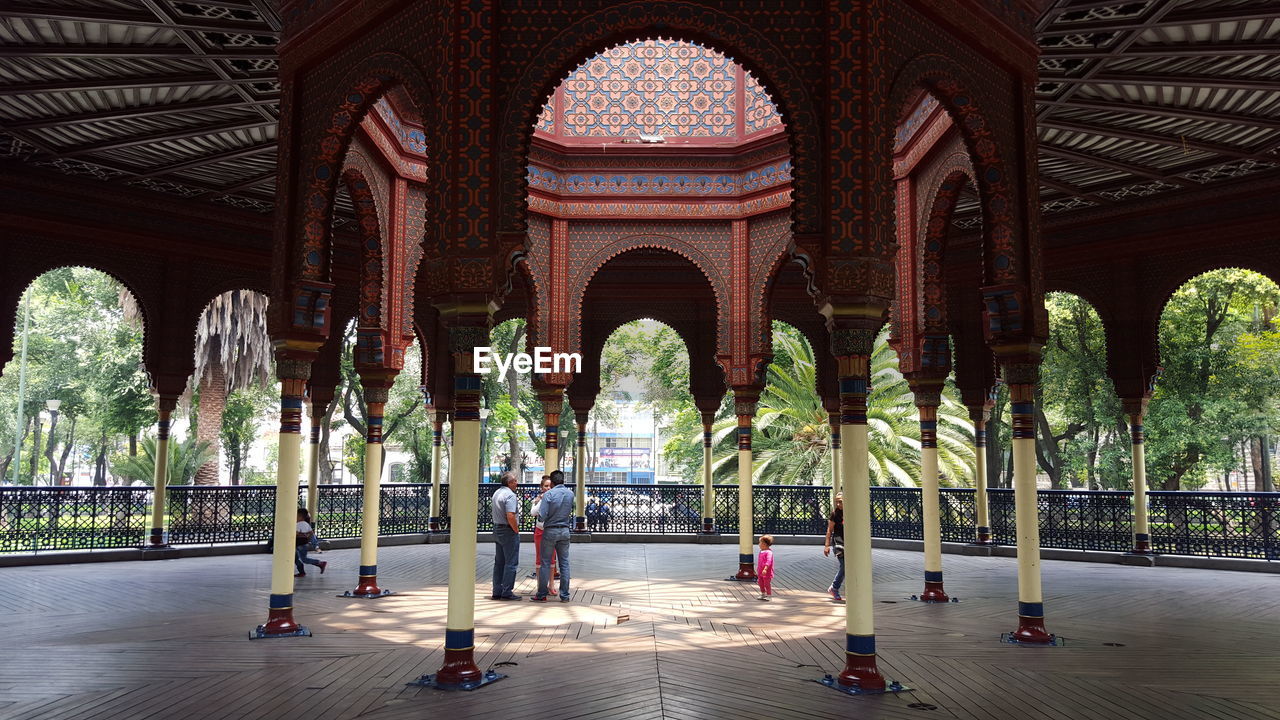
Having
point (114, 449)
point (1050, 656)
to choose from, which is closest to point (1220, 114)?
point (1050, 656)

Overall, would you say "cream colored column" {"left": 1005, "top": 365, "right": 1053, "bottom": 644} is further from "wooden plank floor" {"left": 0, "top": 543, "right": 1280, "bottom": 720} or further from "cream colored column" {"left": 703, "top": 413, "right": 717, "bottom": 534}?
"cream colored column" {"left": 703, "top": 413, "right": 717, "bottom": 534}

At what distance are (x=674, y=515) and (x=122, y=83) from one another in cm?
1247

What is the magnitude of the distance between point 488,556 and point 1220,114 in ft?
39.0

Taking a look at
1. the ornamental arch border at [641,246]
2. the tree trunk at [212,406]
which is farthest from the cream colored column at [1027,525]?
the tree trunk at [212,406]

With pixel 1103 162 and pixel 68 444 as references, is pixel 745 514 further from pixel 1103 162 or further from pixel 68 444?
pixel 68 444

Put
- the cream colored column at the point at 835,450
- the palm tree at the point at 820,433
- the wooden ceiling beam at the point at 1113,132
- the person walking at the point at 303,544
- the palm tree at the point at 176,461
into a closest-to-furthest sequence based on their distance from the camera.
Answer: the wooden ceiling beam at the point at 1113,132 < the person walking at the point at 303,544 < the cream colored column at the point at 835,450 < the palm tree at the point at 176,461 < the palm tree at the point at 820,433

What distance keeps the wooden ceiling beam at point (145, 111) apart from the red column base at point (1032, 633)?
9384 millimetres

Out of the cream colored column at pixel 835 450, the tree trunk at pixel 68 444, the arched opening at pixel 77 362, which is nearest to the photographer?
the cream colored column at pixel 835 450

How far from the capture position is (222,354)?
1922cm

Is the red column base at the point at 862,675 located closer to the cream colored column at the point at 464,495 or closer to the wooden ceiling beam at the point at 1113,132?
the cream colored column at the point at 464,495

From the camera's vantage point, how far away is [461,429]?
618 centimetres

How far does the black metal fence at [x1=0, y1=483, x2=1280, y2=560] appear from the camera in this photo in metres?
13.4

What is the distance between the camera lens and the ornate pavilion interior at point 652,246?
605 cm

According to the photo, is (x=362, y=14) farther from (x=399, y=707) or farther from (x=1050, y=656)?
(x=1050, y=656)
